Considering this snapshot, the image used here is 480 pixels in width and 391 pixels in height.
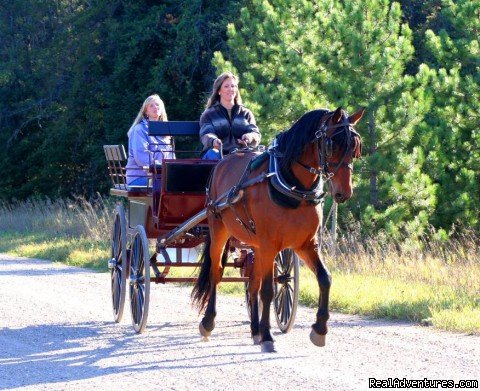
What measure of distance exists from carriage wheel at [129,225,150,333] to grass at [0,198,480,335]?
2.12m

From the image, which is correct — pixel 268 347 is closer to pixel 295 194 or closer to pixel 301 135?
pixel 295 194

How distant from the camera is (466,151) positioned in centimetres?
1989

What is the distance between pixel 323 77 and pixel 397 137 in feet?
5.66

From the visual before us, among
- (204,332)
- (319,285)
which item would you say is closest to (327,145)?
(319,285)

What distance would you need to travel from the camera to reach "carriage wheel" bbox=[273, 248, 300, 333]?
882 cm

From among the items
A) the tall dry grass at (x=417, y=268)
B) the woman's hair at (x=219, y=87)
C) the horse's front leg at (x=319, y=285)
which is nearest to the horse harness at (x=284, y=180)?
the horse's front leg at (x=319, y=285)

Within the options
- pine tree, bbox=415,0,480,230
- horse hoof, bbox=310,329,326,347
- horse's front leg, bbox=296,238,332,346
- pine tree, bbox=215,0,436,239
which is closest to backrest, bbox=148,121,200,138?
horse's front leg, bbox=296,238,332,346

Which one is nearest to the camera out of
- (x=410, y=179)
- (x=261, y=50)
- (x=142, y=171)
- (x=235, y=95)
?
(x=235, y=95)

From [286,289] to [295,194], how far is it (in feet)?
5.59

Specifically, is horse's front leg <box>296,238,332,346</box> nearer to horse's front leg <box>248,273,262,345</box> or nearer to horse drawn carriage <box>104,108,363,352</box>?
horse drawn carriage <box>104,108,363,352</box>

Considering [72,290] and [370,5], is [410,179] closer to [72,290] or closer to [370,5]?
[370,5]

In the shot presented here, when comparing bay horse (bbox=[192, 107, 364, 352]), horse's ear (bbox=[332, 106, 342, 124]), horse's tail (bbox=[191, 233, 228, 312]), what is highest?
horse's ear (bbox=[332, 106, 342, 124])

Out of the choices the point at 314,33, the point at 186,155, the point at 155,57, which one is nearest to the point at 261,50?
the point at 314,33

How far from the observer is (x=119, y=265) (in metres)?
10.1
